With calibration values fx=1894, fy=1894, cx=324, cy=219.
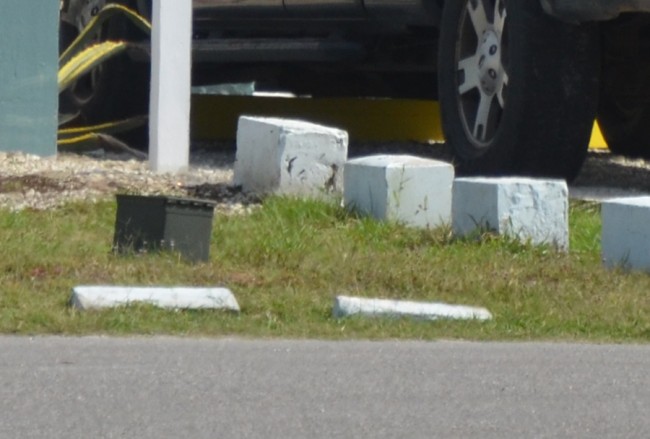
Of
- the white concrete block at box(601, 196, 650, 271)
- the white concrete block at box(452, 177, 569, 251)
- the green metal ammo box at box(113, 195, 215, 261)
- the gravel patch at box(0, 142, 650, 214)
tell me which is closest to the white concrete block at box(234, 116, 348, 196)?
the gravel patch at box(0, 142, 650, 214)

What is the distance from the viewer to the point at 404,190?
8.32 meters

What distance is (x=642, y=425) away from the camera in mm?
5070

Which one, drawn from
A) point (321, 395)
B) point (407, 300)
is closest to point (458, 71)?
point (407, 300)

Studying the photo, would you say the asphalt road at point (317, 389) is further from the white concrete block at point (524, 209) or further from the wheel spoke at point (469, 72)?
the wheel spoke at point (469, 72)

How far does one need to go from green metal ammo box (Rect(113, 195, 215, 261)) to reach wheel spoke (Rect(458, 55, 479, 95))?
88.1 inches

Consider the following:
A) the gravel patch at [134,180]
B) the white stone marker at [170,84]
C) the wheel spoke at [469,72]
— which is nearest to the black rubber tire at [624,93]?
the gravel patch at [134,180]

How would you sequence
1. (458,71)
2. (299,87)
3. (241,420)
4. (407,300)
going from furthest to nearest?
(299,87)
(458,71)
(407,300)
(241,420)

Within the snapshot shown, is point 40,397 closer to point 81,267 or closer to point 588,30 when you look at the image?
point 81,267

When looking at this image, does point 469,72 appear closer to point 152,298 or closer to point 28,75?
point 28,75

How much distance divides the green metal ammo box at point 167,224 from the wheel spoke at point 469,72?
7.34ft

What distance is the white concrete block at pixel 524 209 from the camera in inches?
311

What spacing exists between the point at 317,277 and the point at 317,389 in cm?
178

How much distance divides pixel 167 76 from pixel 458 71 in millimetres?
1522

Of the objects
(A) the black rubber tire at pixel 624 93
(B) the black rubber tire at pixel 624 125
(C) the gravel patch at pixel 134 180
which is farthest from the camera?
(B) the black rubber tire at pixel 624 125
